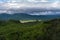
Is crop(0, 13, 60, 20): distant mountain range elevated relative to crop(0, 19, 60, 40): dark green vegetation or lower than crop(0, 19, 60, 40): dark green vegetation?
elevated

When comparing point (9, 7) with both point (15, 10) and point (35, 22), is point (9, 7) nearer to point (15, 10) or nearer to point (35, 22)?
point (15, 10)

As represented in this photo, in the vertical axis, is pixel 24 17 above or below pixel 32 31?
above

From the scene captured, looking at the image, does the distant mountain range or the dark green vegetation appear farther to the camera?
the distant mountain range

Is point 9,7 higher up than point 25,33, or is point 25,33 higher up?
point 9,7

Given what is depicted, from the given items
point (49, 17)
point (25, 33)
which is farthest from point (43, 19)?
point (25, 33)

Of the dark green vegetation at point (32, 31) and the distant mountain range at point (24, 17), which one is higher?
the distant mountain range at point (24, 17)

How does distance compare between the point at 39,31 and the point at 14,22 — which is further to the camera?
the point at 14,22

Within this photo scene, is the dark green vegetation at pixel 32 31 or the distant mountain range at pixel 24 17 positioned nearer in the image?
the dark green vegetation at pixel 32 31

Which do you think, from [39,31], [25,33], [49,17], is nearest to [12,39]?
[25,33]
